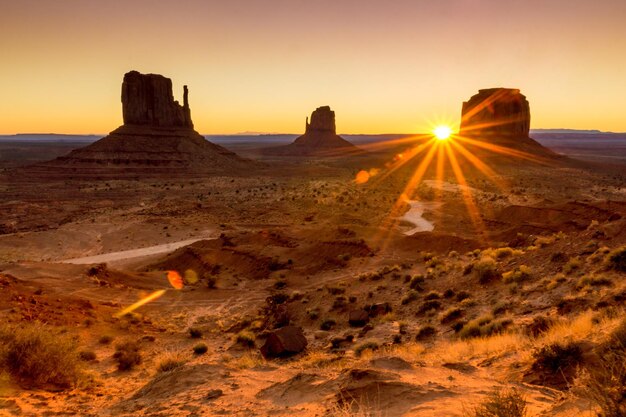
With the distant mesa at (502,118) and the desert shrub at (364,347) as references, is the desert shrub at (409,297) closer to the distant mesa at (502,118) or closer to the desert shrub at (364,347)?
the desert shrub at (364,347)

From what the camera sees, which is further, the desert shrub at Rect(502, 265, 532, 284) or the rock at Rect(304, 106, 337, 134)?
the rock at Rect(304, 106, 337, 134)

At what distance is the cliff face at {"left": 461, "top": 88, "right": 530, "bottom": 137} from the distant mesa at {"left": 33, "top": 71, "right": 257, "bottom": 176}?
2832 inches

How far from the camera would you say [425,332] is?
12.1 meters

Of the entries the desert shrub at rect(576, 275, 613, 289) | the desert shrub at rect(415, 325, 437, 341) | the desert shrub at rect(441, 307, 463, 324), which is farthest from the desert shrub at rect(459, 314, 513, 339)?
the desert shrub at rect(576, 275, 613, 289)

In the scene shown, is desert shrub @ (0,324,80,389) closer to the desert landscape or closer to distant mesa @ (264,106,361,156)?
the desert landscape

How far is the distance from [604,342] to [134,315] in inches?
632

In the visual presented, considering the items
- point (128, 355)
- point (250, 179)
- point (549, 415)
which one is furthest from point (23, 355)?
point (250, 179)

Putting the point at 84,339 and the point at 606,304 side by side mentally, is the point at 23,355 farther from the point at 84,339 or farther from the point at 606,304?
the point at 606,304

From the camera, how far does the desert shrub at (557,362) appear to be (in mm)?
6520

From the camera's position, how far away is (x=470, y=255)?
802 inches

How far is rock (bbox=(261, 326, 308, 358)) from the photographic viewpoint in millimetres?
11922

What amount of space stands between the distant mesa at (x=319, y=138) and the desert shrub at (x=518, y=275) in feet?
509

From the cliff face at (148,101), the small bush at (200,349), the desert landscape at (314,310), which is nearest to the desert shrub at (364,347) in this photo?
the desert landscape at (314,310)

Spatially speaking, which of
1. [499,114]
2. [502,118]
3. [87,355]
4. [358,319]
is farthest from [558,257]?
[499,114]
